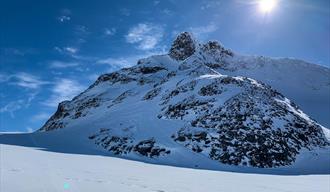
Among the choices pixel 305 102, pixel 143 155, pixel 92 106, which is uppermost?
pixel 305 102

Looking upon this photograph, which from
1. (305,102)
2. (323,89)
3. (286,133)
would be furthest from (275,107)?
(323,89)

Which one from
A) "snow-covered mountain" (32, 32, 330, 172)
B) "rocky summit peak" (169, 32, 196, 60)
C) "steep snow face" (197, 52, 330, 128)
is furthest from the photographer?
"rocky summit peak" (169, 32, 196, 60)

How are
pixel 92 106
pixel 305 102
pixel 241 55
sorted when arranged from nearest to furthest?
pixel 92 106
pixel 305 102
pixel 241 55

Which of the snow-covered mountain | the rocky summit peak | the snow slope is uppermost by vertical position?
the rocky summit peak

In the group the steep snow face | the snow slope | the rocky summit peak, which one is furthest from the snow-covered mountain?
the rocky summit peak

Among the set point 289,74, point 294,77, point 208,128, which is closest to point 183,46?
point 289,74

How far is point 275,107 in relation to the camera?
34.8 metres

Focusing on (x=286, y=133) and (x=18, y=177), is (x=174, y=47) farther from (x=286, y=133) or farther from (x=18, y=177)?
(x=18, y=177)

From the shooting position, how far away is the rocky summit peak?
3473 inches

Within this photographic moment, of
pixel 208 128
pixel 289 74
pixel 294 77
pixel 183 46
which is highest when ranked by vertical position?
pixel 183 46

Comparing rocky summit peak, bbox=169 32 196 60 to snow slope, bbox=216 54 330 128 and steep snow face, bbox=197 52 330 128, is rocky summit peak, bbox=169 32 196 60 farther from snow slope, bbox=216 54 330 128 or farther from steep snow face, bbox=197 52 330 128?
snow slope, bbox=216 54 330 128

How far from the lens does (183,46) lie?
91.0 meters

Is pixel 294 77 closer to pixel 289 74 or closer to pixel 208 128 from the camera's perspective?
pixel 289 74

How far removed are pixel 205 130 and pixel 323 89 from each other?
51250mm
